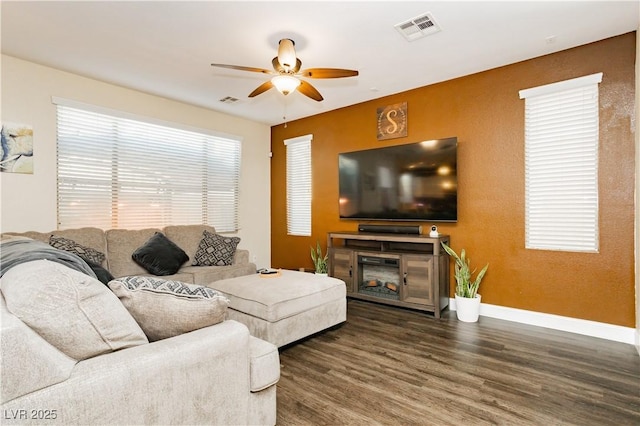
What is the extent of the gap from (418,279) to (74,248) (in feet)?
11.5

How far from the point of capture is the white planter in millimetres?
3365

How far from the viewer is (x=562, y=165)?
3.16m

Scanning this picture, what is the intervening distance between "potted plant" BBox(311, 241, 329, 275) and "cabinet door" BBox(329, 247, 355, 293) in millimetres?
Result: 250

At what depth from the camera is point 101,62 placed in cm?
339

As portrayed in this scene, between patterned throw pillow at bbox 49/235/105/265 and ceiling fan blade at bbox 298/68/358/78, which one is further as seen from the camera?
patterned throw pillow at bbox 49/235/105/265

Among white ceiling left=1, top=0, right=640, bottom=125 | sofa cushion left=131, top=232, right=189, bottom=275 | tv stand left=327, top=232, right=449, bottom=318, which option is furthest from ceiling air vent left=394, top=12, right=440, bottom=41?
sofa cushion left=131, top=232, right=189, bottom=275

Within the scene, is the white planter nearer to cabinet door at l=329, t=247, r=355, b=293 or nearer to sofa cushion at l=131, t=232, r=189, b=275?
cabinet door at l=329, t=247, r=355, b=293

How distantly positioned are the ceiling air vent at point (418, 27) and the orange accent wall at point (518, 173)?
121cm

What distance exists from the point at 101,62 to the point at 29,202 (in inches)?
64.9

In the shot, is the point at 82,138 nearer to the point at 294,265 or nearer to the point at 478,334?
the point at 294,265

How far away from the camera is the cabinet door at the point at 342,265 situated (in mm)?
4211

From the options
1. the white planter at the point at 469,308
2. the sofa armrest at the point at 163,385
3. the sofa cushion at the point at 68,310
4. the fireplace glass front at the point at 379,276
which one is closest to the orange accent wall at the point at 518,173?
the white planter at the point at 469,308

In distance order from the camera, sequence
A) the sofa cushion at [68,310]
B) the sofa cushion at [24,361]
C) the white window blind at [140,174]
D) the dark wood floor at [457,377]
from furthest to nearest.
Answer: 1. the white window blind at [140,174]
2. the dark wood floor at [457,377]
3. the sofa cushion at [68,310]
4. the sofa cushion at [24,361]

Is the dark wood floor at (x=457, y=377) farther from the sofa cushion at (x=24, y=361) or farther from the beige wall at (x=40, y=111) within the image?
the beige wall at (x=40, y=111)
